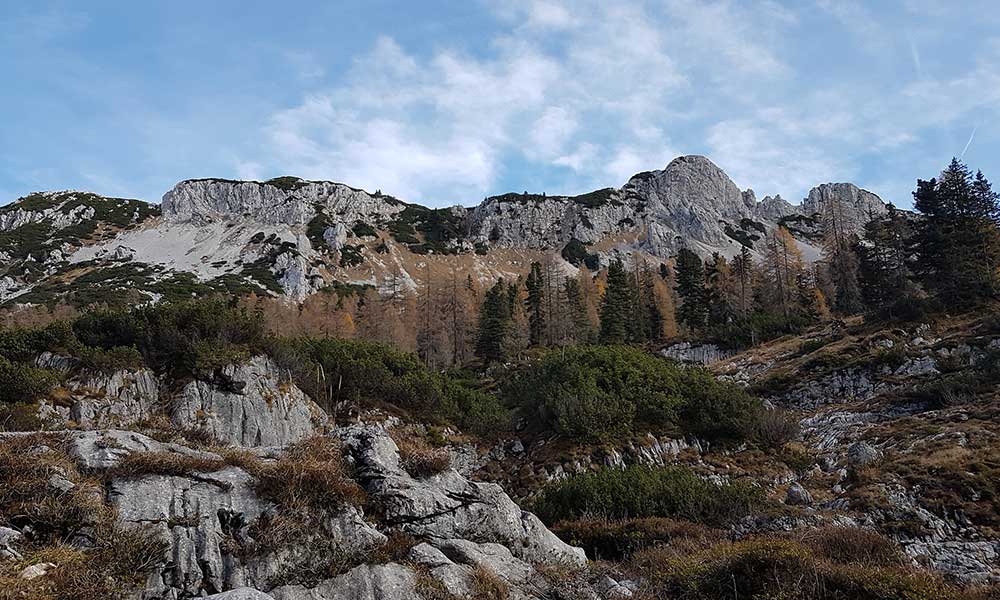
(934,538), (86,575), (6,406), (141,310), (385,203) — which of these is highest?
(385,203)

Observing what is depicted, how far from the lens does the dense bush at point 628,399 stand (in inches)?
1003

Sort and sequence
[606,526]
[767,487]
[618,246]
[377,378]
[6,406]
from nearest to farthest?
[606,526] < [6,406] < [767,487] < [377,378] < [618,246]

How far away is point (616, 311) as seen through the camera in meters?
59.3

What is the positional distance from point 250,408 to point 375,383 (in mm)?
7229

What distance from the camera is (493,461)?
2597cm

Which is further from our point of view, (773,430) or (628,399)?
(628,399)

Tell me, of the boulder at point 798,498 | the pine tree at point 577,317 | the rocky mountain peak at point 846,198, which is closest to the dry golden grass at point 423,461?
the boulder at point 798,498

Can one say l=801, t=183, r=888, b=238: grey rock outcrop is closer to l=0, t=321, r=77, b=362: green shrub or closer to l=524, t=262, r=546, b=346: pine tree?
l=524, t=262, r=546, b=346: pine tree

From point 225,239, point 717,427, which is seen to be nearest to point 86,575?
point 717,427

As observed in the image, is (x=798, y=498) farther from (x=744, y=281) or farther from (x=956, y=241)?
(x=744, y=281)

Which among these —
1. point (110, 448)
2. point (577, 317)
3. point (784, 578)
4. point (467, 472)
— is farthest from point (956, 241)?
point (110, 448)

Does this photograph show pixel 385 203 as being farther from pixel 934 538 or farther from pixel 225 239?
pixel 934 538

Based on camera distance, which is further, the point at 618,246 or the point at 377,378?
the point at 618,246

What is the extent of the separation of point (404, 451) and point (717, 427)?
19.4m
